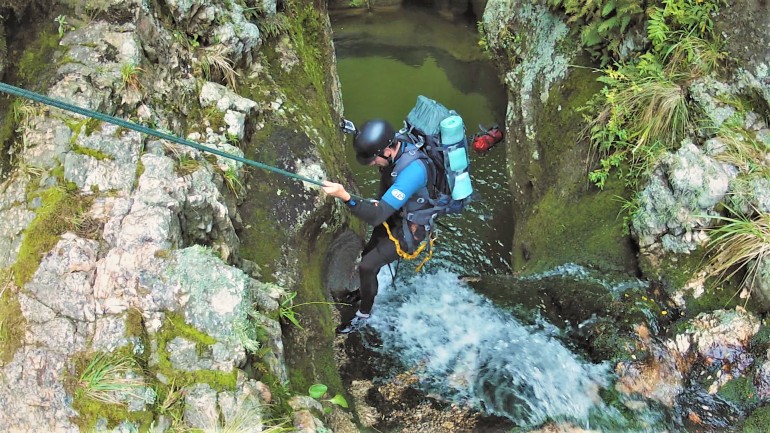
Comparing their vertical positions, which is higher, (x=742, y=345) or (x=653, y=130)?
(x=653, y=130)

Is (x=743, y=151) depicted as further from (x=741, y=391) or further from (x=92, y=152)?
(x=92, y=152)

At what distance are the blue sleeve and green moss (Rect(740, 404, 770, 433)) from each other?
386cm

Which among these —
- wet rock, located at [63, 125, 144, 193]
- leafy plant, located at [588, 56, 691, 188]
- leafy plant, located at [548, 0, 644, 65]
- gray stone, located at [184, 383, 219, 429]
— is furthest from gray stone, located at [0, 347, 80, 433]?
leafy plant, located at [548, 0, 644, 65]

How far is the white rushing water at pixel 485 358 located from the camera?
214 inches

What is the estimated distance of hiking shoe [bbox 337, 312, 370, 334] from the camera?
6379mm

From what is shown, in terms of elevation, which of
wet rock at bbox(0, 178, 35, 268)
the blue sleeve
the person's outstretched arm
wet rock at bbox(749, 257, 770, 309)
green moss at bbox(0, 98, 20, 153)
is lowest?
wet rock at bbox(749, 257, 770, 309)

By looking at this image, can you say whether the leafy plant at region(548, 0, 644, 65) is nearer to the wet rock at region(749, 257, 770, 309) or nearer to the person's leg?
the wet rock at region(749, 257, 770, 309)

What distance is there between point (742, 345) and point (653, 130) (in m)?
2.75

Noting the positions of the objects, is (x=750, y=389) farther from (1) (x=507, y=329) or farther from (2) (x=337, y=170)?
(2) (x=337, y=170)

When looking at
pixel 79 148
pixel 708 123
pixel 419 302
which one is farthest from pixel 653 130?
pixel 79 148

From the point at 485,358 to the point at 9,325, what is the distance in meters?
4.43

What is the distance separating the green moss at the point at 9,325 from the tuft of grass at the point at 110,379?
1.98 ft

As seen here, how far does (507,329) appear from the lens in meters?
6.37

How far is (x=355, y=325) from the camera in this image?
257 inches
